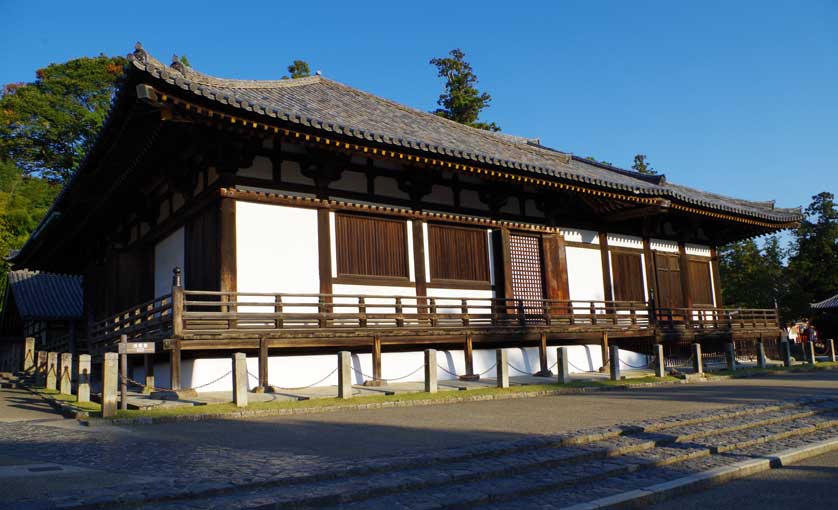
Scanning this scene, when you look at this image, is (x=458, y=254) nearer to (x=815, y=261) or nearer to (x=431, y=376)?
(x=431, y=376)

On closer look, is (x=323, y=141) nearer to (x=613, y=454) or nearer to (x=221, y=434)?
(x=221, y=434)

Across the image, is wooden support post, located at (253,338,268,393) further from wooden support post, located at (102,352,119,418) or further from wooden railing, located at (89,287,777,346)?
wooden support post, located at (102,352,119,418)

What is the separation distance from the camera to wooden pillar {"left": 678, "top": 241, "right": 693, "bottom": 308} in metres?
22.8

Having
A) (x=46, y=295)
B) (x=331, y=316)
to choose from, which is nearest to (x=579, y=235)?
(x=331, y=316)

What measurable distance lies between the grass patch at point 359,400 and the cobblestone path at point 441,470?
1.61 m

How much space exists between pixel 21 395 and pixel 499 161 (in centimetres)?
1194

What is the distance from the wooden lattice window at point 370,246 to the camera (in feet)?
48.1

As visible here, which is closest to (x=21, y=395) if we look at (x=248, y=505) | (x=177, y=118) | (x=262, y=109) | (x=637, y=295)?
(x=177, y=118)

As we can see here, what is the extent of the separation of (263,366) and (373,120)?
23.5ft

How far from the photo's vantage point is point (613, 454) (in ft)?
23.7

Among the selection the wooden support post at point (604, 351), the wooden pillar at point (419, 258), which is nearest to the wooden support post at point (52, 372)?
the wooden pillar at point (419, 258)

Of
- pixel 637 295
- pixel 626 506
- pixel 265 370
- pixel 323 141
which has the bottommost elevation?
pixel 626 506

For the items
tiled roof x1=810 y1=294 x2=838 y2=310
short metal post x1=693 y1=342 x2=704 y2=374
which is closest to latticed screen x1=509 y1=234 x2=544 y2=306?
short metal post x1=693 y1=342 x2=704 y2=374

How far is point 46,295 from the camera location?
31875 millimetres
